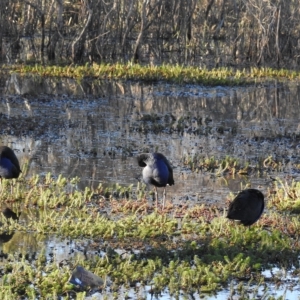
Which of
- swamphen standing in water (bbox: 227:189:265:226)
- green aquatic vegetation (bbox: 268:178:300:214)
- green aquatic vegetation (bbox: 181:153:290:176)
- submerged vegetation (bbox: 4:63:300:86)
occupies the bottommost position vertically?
submerged vegetation (bbox: 4:63:300:86)

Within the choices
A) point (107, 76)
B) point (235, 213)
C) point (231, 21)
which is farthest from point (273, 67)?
point (235, 213)

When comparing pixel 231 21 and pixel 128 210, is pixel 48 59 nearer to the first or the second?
pixel 231 21

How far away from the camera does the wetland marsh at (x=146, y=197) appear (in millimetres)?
6711

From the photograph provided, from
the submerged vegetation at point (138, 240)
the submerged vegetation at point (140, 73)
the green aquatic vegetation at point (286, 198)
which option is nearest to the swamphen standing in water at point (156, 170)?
the submerged vegetation at point (138, 240)

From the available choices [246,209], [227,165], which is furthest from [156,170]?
[227,165]

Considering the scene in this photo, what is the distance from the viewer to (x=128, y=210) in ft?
29.1

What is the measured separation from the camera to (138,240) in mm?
7879

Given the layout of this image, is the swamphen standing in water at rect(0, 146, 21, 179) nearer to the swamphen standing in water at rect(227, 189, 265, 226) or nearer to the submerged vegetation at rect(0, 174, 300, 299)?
the submerged vegetation at rect(0, 174, 300, 299)

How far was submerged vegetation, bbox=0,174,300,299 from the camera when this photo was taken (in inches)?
259

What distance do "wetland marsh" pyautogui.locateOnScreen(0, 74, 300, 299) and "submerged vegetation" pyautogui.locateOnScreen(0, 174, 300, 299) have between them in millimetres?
13

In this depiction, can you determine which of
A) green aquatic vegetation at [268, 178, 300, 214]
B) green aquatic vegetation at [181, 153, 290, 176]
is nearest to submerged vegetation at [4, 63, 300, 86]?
green aquatic vegetation at [181, 153, 290, 176]

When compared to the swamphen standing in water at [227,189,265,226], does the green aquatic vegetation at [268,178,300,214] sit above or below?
below

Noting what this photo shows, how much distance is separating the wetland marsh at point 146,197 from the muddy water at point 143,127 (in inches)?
1.2

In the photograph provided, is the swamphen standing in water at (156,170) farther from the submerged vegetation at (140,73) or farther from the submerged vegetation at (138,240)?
the submerged vegetation at (140,73)
